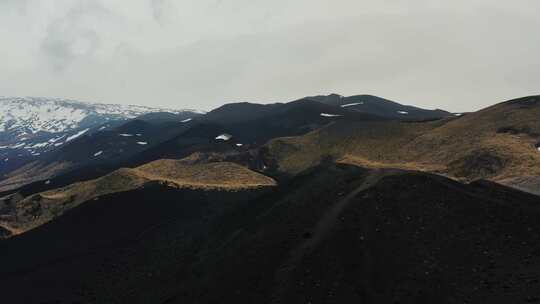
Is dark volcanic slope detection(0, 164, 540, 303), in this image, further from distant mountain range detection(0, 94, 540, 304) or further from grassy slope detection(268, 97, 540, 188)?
grassy slope detection(268, 97, 540, 188)

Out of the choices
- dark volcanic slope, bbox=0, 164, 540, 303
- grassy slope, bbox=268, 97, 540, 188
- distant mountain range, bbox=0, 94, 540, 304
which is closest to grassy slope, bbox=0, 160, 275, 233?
distant mountain range, bbox=0, 94, 540, 304

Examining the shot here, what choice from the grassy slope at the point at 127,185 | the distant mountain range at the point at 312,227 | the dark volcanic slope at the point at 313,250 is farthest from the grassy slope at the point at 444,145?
the dark volcanic slope at the point at 313,250

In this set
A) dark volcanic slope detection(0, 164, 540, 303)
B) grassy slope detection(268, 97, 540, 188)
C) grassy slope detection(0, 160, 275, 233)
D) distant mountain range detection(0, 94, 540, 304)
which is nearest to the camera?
dark volcanic slope detection(0, 164, 540, 303)

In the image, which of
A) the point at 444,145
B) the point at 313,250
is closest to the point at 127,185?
the point at 313,250

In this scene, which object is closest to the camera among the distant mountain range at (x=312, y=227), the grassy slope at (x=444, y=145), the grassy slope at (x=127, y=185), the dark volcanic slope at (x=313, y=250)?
the dark volcanic slope at (x=313, y=250)

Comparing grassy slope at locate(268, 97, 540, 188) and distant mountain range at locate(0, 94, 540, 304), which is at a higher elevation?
grassy slope at locate(268, 97, 540, 188)

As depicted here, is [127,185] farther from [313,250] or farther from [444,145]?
[444,145]

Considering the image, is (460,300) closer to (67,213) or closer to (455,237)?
(455,237)

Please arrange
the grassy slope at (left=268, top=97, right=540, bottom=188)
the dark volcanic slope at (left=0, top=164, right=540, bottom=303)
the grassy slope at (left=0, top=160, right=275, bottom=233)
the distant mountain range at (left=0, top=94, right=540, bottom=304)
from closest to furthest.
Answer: the dark volcanic slope at (left=0, top=164, right=540, bottom=303) → the distant mountain range at (left=0, top=94, right=540, bottom=304) → the grassy slope at (left=268, top=97, right=540, bottom=188) → the grassy slope at (left=0, top=160, right=275, bottom=233)

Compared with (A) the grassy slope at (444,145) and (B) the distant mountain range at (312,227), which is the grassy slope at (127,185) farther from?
(A) the grassy slope at (444,145)

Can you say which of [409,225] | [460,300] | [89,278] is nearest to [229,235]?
[89,278]
